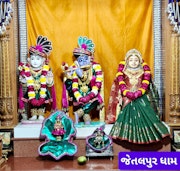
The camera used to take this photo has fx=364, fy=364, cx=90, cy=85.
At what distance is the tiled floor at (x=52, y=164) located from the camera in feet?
10.7

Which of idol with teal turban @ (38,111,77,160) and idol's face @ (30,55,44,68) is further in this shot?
idol's face @ (30,55,44,68)

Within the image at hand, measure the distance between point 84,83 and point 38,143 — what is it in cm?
79

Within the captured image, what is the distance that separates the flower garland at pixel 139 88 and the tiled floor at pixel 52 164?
2.11 ft

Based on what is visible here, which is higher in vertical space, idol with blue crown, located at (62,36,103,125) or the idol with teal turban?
idol with blue crown, located at (62,36,103,125)

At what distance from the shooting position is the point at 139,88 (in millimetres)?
3715

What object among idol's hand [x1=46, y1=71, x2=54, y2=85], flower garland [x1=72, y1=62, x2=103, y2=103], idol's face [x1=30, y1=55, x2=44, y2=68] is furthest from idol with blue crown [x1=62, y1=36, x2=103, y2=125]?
idol's face [x1=30, y1=55, x2=44, y2=68]

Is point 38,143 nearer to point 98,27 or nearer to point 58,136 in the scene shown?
point 58,136

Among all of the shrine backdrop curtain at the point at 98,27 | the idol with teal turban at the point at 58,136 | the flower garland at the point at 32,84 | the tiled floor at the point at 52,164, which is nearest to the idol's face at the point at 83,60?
the shrine backdrop curtain at the point at 98,27

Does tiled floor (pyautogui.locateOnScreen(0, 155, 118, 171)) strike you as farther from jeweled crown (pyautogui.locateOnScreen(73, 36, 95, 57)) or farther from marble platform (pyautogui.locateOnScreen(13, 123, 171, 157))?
jeweled crown (pyautogui.locateOnScreen(73, 36, 95, 57))

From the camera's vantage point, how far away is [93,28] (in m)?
4.06

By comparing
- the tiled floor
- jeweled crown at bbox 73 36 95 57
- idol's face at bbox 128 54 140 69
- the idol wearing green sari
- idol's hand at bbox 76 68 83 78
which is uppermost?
jeweled crown at bbox 73 36 95 57

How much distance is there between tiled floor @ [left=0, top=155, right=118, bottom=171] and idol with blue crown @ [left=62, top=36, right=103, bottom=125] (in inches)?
19.5

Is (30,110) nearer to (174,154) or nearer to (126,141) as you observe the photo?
(126,141)

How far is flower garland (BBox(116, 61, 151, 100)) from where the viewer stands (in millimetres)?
3645
